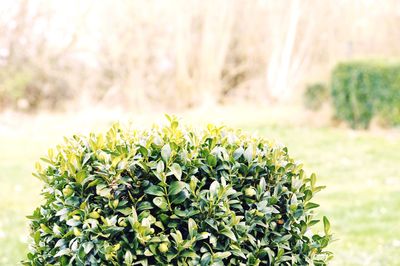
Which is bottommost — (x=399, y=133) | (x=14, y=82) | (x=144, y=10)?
(x=399, y=133)

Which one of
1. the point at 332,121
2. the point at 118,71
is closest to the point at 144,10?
the point at 118,71

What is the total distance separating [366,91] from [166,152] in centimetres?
1203

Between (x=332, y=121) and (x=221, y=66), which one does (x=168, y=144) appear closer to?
(x=332, y=121)

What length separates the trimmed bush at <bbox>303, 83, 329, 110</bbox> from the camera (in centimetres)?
1559

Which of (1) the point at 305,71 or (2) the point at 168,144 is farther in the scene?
(1) the point at 305,71

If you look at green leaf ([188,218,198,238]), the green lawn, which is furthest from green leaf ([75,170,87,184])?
the green lawn

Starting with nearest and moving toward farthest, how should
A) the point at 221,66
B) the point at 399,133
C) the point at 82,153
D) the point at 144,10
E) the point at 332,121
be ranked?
the point at 82,153
the point at 399,133
the point at 332,121
the point at 144,10
the point at 221,66

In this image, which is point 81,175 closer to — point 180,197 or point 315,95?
point 180,197

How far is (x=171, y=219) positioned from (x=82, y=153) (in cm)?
51

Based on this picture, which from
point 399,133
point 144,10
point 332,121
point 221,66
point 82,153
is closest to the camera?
point 82,153

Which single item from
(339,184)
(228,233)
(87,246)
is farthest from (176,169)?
(339,184)

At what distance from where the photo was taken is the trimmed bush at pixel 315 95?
1559cm

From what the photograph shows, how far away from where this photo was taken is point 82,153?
264cm

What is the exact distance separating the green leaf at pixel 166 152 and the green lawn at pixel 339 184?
2.30m
